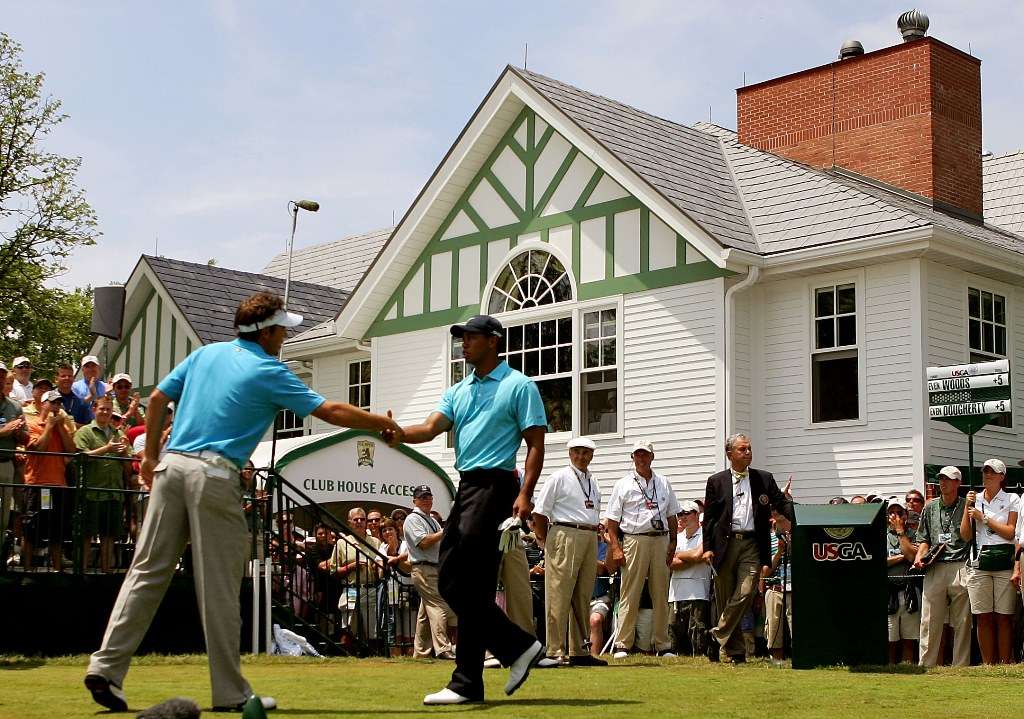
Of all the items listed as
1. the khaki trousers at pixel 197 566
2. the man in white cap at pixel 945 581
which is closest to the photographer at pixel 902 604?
the man in white cap at pixel 945 581

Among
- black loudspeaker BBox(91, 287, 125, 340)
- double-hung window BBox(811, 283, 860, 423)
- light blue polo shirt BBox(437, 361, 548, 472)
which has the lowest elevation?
light blue polo shirt BBox(437, 361, 548, 472)

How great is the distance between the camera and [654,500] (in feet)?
44.3

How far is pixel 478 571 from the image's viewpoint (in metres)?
7.86

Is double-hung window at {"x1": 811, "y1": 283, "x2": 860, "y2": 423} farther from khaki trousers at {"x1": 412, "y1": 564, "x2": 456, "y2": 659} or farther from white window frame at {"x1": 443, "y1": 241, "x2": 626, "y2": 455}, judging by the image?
khaki trousers at {"x1": 412, "y1": 564, "x2": 456, "y2": 659}

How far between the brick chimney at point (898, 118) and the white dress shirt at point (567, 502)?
1319 cm

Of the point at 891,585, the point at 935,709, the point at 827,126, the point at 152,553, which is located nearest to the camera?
the point at 152,553

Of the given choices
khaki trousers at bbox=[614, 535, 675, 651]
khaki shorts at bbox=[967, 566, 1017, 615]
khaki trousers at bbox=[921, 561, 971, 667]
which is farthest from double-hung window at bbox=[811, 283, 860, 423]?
khaki trousers at bbox=[614, 535, 675, 651]

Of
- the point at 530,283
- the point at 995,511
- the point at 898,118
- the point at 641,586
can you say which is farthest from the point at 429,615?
the point at 898,118

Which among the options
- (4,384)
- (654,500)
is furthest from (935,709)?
(4,384)

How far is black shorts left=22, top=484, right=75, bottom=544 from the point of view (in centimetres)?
1317

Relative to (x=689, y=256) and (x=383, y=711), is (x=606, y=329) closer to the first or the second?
(x=689, y=256)

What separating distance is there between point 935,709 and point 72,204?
35239 millimetres

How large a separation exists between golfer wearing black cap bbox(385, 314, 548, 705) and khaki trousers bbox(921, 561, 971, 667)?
650 cm

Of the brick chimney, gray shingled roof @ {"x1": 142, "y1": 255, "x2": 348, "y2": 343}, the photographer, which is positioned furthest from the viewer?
gray shingled roof @ {"x1": 142, "y1": 255, "x2": 348, "y2": 343}
